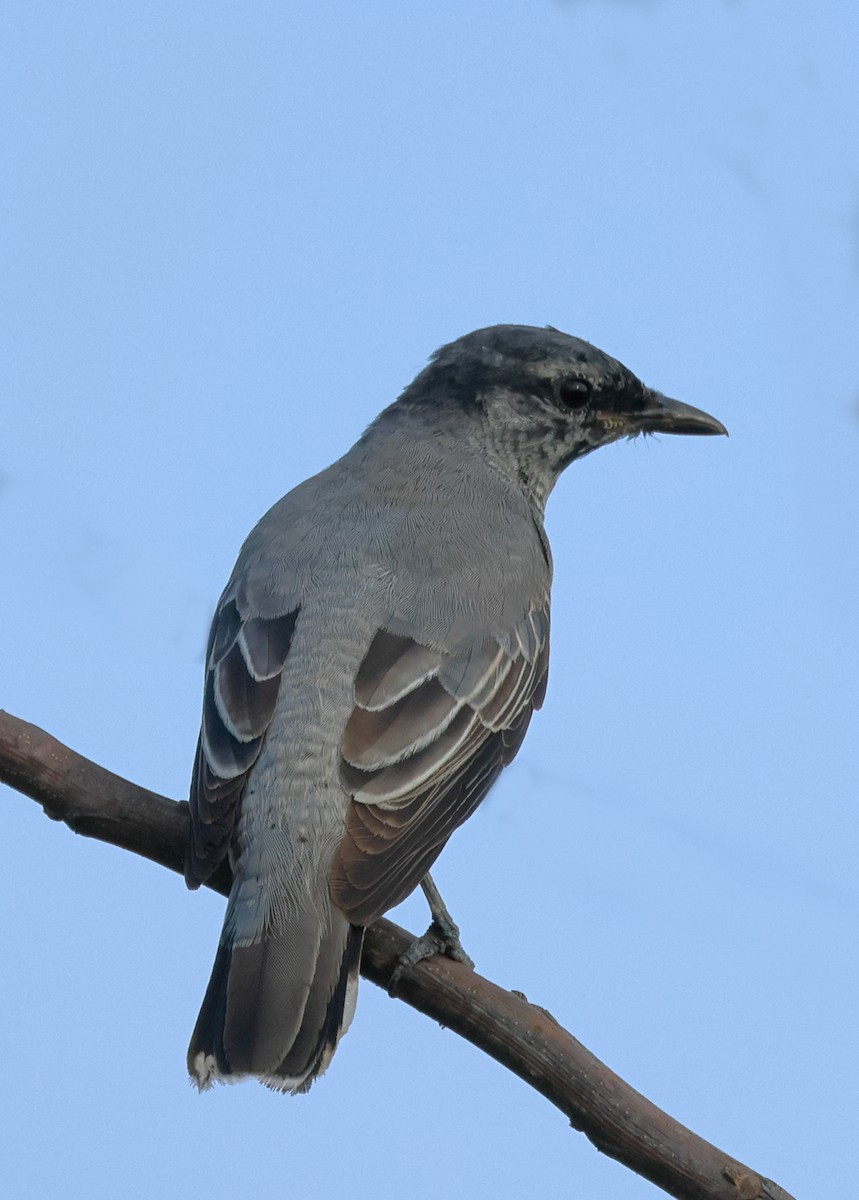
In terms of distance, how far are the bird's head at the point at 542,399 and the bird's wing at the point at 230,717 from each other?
6.01 ft

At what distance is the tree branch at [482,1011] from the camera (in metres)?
4.18

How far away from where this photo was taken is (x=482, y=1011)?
4.42m

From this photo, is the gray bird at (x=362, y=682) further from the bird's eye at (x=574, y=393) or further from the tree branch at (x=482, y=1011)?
the tree branch at (x=482, y=1011)

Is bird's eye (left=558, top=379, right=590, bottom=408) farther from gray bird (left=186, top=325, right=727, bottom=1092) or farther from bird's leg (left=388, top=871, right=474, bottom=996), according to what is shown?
bird's leg (left=388, top=871, right=474, bottom=996)

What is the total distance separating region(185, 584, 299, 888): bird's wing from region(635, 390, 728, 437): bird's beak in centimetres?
241

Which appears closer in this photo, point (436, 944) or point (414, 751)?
point (436, 944)

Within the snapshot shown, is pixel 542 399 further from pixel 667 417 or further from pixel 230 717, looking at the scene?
pixel 230 717

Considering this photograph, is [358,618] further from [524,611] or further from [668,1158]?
[668,1158]

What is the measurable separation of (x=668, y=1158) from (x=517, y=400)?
3.72m

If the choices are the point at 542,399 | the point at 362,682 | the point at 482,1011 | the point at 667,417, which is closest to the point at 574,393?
the point at 542,399

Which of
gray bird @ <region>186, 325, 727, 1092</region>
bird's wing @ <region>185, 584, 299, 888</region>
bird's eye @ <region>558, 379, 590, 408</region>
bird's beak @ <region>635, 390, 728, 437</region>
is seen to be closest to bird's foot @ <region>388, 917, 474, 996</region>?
gray bird @ <region>186, 325, 727, 1092</region>

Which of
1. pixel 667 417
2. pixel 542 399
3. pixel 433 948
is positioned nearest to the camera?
pixel 433 948

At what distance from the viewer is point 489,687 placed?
5465 millimetres

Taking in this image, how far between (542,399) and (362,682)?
2426 mm
